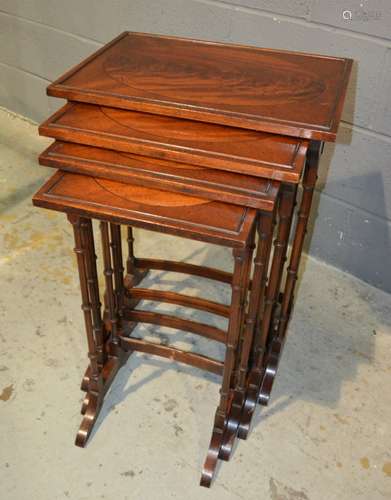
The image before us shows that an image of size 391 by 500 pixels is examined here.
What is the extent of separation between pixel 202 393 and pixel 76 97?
0.94 m

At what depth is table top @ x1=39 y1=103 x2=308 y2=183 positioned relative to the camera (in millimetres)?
1045

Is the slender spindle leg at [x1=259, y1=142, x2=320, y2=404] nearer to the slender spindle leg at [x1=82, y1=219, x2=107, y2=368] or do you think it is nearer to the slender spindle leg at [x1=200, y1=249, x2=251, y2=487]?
the slender spindle leg at [x1=200, y1=249, x2=251, y2=487]

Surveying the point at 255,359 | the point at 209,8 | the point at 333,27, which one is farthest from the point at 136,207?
the point at 209,8

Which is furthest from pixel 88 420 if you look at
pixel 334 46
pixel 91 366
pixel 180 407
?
pixel 334 46

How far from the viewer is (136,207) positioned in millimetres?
1059

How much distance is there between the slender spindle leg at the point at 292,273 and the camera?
4.34ft

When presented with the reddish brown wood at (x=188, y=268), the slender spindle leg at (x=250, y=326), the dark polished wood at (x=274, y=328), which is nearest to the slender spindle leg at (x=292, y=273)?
the dark polished wood at (x=274, y=328)

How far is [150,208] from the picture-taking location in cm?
106

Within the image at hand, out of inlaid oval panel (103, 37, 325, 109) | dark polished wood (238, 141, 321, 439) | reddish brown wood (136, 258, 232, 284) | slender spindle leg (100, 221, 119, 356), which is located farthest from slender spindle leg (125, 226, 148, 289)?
inlaid oval panel (103, 37, 325, 109)

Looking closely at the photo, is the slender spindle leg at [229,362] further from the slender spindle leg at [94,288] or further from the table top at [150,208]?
the slender spindle leg at [94,288]

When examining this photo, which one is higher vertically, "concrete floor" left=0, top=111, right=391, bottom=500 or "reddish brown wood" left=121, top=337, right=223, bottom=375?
"reddish brown wood" left=121, top=337, right=223, bottom=375

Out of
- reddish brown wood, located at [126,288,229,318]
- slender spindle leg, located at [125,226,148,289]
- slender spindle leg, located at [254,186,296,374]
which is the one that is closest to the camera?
slender spindle leg, located at [254,186,296,374]

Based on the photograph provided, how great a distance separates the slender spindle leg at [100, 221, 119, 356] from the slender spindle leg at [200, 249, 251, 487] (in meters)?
0.37

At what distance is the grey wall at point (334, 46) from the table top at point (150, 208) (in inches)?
36.5
